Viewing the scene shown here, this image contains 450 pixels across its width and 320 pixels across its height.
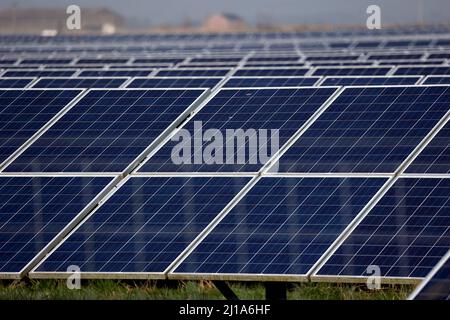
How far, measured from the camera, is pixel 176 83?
2358 centimetres

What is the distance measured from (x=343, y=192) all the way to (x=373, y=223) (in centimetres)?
68

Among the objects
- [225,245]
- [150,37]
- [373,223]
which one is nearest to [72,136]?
[225,245]

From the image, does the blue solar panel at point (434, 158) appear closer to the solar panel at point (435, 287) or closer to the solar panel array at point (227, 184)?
the solar panel array at point (227, 184)

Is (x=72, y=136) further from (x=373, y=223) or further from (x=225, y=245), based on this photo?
(x=373, y=223)

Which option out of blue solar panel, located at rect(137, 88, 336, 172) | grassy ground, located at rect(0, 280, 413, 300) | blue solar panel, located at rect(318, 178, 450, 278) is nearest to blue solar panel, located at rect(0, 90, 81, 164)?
blue solar panel, located at rect(137, 88, 336, 172)

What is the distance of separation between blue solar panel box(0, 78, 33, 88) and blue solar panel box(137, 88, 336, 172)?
786 cm

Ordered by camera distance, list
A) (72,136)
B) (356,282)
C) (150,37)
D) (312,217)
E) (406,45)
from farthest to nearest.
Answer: (150,37) < (406,45) < (72,136) < (312,217) < (356,282)

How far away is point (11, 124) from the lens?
15.3 meters

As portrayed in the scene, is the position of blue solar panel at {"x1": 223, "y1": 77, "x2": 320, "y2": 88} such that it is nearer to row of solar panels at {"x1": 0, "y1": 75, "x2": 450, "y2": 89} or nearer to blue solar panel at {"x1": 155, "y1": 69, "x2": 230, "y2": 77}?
row of solar panels at {"x1": 0, "y1": 75, "x2": 450, "y2": 89}

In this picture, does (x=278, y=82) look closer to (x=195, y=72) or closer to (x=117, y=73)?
(x=195, y=72)

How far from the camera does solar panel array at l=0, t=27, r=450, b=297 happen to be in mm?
11914

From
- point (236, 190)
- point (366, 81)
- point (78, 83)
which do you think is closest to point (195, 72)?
point (78, 83)

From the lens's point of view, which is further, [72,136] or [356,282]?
[72,136]

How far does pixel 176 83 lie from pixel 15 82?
333 cm
